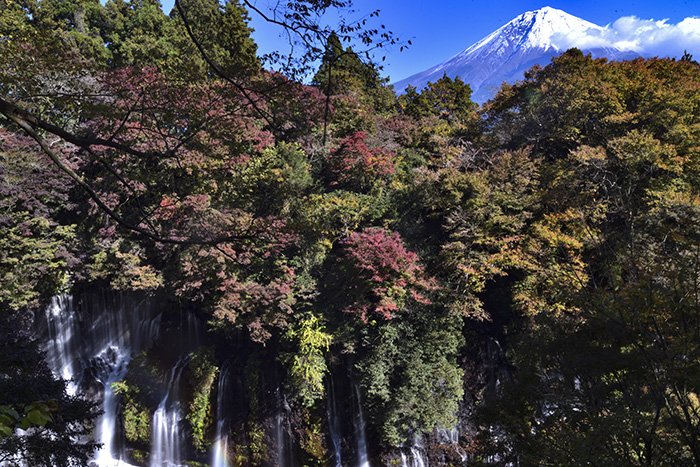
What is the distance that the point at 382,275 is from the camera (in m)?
9.77

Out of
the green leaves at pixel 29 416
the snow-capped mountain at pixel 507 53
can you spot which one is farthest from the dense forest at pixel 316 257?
the snow-capped mountain at pixel 507 53

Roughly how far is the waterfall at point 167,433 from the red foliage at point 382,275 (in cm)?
546

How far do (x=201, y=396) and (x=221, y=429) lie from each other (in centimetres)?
96

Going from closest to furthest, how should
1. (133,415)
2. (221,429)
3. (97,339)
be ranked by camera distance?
(221,429)
(133,415)
(97,339)

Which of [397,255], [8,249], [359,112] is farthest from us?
[359,112]

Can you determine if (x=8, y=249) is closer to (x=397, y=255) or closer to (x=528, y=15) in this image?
(x=397, y=255)

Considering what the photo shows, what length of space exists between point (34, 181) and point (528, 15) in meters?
35.3

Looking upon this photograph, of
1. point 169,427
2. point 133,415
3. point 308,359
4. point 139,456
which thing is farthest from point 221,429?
point 308,359

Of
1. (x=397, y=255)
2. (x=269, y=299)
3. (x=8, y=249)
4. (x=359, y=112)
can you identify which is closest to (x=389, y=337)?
(x=397, y=255)

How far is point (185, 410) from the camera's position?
1092 cm

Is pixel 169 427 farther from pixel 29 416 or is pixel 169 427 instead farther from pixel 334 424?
pixel 29 416

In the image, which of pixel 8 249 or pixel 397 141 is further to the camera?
pixel 397 141

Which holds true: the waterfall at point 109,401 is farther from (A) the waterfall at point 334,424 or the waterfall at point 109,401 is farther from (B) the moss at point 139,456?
(A) the waterfall at point 334,424

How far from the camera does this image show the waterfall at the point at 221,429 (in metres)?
10.5
